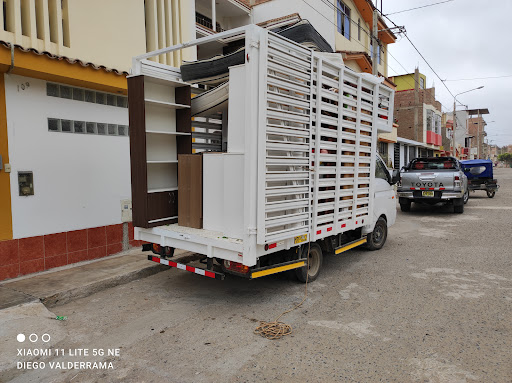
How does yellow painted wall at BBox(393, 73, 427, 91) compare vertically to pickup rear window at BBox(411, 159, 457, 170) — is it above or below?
above

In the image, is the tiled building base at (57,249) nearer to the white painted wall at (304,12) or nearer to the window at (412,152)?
the white painted wall at (304,12)

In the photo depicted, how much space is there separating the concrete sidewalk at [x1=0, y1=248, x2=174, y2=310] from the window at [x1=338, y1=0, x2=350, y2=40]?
16.2 m

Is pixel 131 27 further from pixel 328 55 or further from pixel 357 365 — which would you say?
pixel 357 365

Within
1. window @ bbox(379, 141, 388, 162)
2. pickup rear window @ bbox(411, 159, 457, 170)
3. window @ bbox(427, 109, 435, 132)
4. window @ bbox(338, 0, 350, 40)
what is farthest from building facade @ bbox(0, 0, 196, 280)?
window @ bbox(427, 109, 435, 132)

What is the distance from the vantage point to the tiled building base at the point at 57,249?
5.40m

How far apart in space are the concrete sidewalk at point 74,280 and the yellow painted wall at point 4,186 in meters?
0.75

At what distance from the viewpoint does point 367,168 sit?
243 inches

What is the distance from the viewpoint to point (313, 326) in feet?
13.2

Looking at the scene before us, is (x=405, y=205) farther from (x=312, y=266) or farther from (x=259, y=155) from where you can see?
(x=259, y=155)

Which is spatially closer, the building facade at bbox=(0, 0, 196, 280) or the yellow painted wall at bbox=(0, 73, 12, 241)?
the yellow painted wall at bbox=(0, 73, 12, 241)

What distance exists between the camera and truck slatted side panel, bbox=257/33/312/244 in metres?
4.09

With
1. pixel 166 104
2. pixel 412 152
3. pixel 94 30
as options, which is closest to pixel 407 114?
pixel 412 152

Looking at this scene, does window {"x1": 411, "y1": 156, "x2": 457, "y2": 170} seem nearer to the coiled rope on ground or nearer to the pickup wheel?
the pickup wheel

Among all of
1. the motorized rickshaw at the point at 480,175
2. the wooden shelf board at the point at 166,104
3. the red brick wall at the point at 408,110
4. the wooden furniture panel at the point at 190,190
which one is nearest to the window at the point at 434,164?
the motorized rickshaw at the point at 480,175
